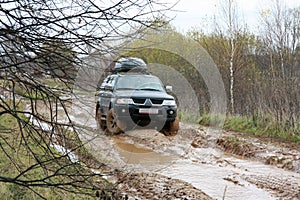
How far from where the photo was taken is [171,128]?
454 inches

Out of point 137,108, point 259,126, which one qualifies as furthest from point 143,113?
point 259,126

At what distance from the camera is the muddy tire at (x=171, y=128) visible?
11.4 metres

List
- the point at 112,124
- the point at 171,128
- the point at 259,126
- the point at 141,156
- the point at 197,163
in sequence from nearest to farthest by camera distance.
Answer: the point at 197,163, the point at 141,156, the point at 112,124, the point at 171,128, the point at 259,126

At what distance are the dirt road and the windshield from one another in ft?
4.22

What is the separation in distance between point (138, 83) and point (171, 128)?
65.8 inches

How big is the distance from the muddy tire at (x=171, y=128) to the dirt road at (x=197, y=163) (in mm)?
265

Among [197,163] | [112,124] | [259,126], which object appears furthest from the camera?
[259,126]

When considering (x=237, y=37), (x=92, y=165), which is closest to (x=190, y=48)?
(x=237, y=37)

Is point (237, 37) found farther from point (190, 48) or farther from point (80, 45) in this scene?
point (80, 45)

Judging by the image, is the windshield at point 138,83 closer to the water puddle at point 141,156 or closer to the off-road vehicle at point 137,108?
the off-road vehicle at point 137,108

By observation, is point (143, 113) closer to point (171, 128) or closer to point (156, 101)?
point (156, 101)

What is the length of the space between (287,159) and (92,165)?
5321mm

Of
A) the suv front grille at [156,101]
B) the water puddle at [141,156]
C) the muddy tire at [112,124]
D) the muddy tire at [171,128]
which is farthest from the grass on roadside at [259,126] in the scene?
the muddy tire at [112,124]

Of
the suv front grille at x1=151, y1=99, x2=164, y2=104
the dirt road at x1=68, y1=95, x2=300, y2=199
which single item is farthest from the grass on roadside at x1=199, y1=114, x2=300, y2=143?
the suv front grille at x1=151, y1=99, x2=164, y2=104
